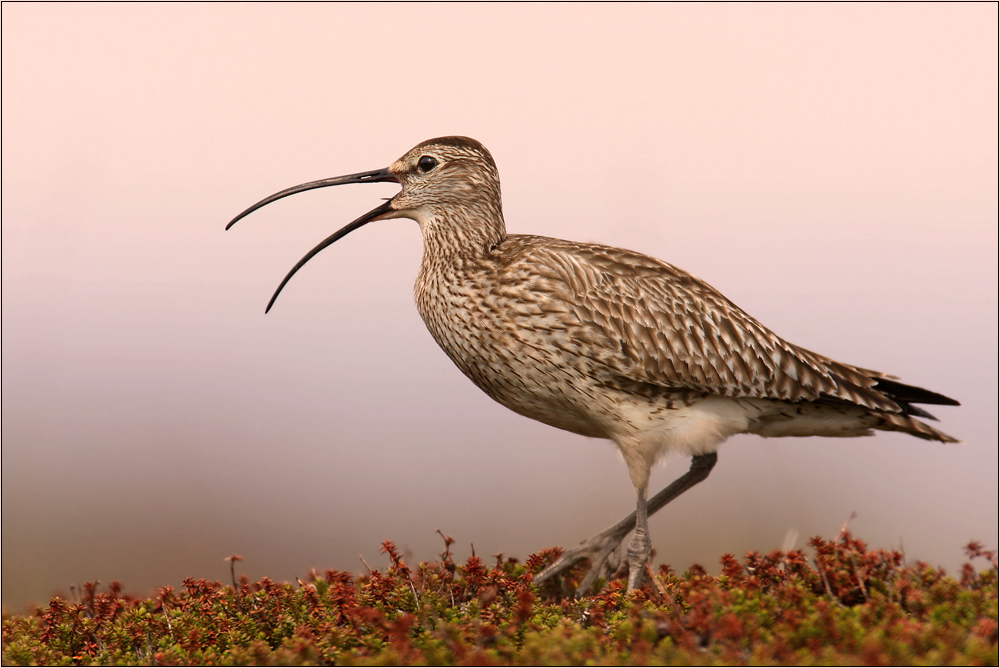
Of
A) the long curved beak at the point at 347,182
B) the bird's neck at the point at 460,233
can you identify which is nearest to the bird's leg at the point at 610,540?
the bird's neck at the point at 460,233

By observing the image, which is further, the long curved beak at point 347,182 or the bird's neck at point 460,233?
the long curved beak at point 347,182

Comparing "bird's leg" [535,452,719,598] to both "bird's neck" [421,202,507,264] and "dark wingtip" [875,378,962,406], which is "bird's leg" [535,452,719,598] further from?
"bird's neck" [421,202,507,264]

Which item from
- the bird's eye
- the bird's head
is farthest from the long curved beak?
the bird's eye

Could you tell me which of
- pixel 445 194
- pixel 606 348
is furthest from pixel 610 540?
pixel 445 194

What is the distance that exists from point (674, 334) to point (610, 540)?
1.87 m

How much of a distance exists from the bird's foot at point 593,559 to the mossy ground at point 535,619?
0.49m

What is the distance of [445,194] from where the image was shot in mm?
7043

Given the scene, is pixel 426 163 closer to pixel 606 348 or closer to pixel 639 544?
pixel 606 348

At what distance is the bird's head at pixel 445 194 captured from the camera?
697 cm

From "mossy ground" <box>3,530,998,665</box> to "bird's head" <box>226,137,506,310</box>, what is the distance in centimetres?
262

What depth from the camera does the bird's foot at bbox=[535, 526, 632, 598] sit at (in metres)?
6.82

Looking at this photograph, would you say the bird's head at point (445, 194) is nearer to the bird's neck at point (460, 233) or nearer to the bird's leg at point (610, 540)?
the bird's neck at point (460, 233)

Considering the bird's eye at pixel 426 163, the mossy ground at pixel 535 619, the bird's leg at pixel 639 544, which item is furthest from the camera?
the bird's eye at pixel 426 163

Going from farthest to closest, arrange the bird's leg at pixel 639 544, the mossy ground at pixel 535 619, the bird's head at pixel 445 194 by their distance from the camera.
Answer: the bird's head at pixel 445 194 → the bird's leg at pixel 639 544 → the mossy ground at pixel 535 619
